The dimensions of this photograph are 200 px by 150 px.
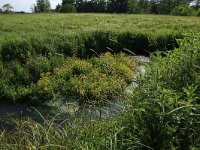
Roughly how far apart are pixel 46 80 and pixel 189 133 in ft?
38.1

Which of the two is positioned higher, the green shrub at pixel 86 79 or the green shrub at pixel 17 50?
the green shrub at pixel 17 50

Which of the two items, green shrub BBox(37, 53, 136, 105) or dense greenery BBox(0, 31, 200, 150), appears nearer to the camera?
dense greenery BBox(0, 31, 200, 150)

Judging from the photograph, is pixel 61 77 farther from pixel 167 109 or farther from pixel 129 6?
pixel 129 6

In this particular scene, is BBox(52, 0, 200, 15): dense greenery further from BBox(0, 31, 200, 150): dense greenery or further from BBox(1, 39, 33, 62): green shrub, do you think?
BBox(0, 31, 200, 150): dense greenery

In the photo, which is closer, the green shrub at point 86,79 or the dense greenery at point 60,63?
the green shrub at point 86,79

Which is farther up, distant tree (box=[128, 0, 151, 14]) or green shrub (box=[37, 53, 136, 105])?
distant tree (box=[128, 0, 151, 14])

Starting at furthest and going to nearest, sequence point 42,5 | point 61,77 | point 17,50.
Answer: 1. point 42,5
2. point 17,50
3. point 61,77

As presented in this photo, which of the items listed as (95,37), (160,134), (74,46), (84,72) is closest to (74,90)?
(84,72)

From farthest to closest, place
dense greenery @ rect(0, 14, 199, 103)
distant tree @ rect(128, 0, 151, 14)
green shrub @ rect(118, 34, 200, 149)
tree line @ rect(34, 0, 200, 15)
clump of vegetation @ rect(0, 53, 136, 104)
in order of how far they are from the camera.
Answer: tree line @ rect(34, 0, 200, 15)
distant tree @ rect(128, 0, 151, 14)
dense greenery @ rect(0, 14, 199, 103)
clump of vegetation @ rect(0, 53, 136, 104)
green shrub @ rect(118, 34, 200, 149)

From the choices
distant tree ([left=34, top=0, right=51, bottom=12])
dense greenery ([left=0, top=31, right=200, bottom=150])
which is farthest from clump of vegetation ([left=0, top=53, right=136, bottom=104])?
distant tree ([left=34, top=0, right=51, bottom=12])

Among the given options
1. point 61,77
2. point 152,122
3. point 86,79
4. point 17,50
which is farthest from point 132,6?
point 152,122

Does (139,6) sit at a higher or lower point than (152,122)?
lower

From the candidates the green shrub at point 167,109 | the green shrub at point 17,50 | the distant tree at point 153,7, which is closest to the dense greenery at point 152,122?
the green shrub at point 167,109

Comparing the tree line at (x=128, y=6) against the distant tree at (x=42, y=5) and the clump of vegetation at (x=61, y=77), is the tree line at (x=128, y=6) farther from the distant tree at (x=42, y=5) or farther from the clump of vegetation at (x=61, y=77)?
the clump of vegetation at (x=61, y=77)
